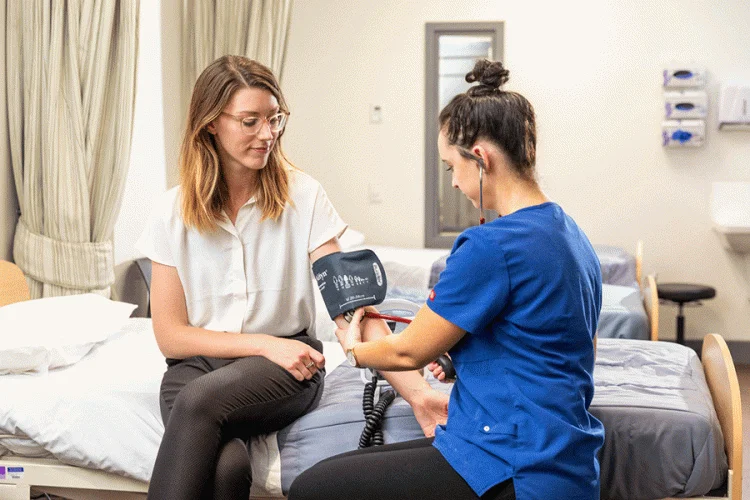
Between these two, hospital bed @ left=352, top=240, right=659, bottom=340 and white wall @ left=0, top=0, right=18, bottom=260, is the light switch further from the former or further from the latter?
white wall @ left=0, top=0, right=18, bottom=260

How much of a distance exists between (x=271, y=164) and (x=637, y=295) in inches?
83.2

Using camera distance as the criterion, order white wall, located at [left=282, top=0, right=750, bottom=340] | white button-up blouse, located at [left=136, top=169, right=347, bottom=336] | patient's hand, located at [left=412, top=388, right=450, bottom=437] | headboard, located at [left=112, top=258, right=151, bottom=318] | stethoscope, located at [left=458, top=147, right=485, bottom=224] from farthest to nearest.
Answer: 1. white wall, located at [left=282, top=0, right=750, bottom=340]
2. headboard, located at [left=112, top=258, right=151, bottom=318]
3. white button-up blouse, located at [left=136, top=169, right=347, bottom=336]
4. patient's hand, located at [left=412, top=388, right=450, bottom=437]
5. stethoscope, located at [left=458, top=147, right=485, bottom=224]

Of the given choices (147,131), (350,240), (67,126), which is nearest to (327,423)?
(67,126)

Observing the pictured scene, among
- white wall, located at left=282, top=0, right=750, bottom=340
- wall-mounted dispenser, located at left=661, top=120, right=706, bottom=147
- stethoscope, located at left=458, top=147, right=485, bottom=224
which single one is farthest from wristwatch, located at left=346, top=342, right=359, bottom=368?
wall-mounted dispenser, located at left=661, top=120, right=706, bottom=147

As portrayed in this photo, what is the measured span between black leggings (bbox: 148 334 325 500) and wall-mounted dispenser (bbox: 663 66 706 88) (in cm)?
380

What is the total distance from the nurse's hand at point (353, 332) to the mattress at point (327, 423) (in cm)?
23

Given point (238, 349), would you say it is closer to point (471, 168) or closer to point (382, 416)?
point (382, 416)

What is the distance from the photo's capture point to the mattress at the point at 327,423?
81.4 inches

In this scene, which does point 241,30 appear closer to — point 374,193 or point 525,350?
point 374,193

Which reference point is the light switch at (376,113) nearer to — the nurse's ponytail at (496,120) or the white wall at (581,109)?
the white wall at (581,109)

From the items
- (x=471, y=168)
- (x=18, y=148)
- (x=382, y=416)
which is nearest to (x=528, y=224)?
(x=471, y=168)

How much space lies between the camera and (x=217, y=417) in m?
1.91

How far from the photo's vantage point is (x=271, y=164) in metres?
2.22

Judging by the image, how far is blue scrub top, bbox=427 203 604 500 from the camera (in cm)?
155
